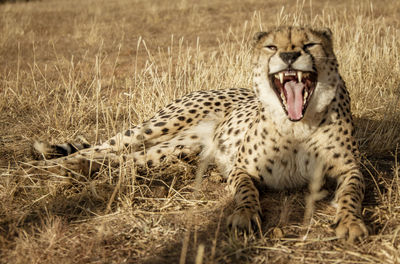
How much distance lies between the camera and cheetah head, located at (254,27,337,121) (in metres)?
2.09

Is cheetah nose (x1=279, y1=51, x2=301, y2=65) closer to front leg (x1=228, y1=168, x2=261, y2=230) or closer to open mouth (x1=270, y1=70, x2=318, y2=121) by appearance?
open mouth (x1=270, y1=70, x2=318, y2=121)

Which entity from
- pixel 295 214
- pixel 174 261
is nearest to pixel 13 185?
pixel 174 261

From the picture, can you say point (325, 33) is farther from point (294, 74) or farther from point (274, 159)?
point (274, 159)

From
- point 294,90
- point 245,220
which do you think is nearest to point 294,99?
point 294,90

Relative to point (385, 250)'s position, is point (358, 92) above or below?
above

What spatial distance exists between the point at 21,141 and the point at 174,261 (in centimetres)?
198

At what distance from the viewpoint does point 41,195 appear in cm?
229

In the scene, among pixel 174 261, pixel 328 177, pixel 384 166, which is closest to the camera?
pixel 174 261

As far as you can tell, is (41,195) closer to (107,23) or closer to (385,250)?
(385,250)

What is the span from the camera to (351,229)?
5.98ft

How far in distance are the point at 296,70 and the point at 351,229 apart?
754 mm

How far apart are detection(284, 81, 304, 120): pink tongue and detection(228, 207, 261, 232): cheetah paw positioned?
508 mm

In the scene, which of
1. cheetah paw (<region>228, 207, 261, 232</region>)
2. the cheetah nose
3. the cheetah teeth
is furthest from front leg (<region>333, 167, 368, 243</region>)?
the cheetah nose

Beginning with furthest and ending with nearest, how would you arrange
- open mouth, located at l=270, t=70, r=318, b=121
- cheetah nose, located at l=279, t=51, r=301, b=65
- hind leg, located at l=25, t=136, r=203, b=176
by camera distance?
hind leg, located at l=25, t=136, r=203, b=176 < open mouth, located at l=270, t=70, r=318, b=121 < cheetah nose, located at l=279, t=51, r=301, b=65
